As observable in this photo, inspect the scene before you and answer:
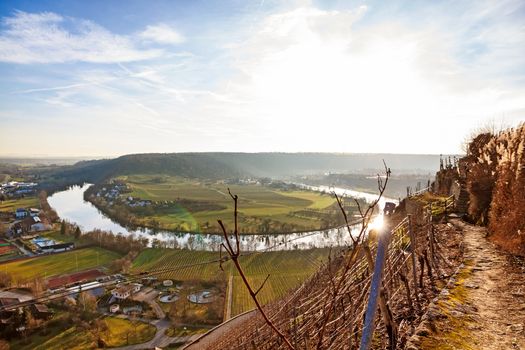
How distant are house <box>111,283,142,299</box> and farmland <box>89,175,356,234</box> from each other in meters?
18.0

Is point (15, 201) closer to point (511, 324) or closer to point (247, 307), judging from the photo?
point (247, 307)

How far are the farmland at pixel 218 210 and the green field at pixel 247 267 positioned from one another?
945 cm

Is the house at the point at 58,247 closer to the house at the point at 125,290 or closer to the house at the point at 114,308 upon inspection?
the house at the point at 125,290

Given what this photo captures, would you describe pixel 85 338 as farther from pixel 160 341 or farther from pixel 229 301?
pixel 229 301

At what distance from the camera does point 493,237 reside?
592cm

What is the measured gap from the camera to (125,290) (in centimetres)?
3828

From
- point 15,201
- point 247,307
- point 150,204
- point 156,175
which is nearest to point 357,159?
point 156,175

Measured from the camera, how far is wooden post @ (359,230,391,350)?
3.64ft

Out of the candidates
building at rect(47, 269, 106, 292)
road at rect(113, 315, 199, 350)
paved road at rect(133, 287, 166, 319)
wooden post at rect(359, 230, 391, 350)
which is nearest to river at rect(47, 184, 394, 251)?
paved road at rect(133, 287, 166, 319)

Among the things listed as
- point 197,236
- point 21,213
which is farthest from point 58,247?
point 21,213

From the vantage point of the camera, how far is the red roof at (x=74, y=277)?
3953 centimetres

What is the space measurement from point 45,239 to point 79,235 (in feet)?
20.8

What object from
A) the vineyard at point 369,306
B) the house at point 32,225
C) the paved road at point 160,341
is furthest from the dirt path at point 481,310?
the house at point 32,225

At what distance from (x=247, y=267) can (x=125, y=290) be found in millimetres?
15919
